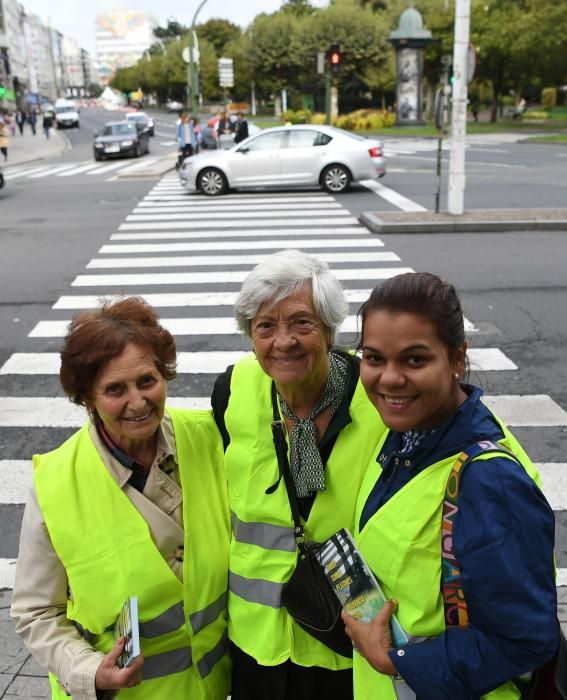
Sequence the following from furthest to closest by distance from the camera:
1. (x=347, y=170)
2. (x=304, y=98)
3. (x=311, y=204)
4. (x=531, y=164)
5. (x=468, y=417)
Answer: (x=304, y=98)
(x=531, y=164)
(x=347, y=170)
(x=311, y=204)
(x=468, y=417)

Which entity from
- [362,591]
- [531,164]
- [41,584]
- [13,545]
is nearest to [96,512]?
[41,584]

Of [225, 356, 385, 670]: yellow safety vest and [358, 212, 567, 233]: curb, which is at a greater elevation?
[225, 356, 385, 670]: yellow safety vest

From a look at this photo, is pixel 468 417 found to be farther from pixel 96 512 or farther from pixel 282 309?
pixel 96 512

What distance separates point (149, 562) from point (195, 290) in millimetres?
7480

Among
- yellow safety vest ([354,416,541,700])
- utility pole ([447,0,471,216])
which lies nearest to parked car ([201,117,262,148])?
utility pole ([447,0,471,216])

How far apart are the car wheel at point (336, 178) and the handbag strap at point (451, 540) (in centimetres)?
1605

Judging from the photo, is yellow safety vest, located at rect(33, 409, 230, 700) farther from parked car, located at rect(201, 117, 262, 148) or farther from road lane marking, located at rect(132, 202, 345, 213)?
parked car, located at rect(201, 117, 262, 148)

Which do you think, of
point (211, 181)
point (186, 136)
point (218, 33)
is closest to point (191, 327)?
point (211, 181)

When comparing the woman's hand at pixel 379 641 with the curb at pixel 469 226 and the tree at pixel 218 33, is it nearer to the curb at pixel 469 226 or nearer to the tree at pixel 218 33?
the curb at pixel 469 226

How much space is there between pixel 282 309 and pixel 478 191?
53.4 ft

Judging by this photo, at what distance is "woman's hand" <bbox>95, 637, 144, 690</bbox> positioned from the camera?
188cm

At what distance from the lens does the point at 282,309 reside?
2.21 meters

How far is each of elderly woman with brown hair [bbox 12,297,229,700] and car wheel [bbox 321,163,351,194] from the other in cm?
1539

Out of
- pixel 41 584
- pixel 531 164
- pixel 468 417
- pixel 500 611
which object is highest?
pixel 468 417
